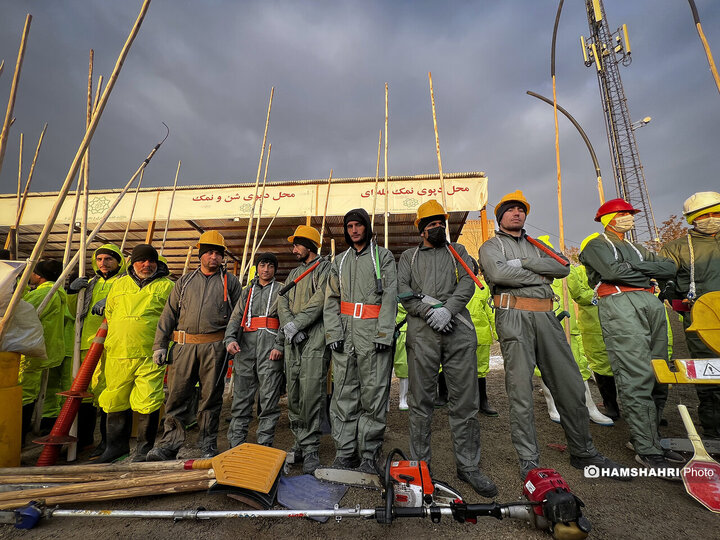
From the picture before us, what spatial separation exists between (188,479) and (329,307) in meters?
1.63

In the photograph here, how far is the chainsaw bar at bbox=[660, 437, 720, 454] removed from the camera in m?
2.46

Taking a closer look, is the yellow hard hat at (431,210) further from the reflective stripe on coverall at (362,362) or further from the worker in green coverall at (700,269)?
the worker in green coverall at (700,269)

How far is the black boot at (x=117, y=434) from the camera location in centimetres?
313

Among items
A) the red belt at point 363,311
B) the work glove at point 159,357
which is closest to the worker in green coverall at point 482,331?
the red belt at point 363,311

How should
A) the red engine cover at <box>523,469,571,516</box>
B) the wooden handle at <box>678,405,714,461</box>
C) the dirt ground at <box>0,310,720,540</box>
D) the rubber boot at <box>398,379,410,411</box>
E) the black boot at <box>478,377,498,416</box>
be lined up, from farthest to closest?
the rubber boot at <box>398,379,410,411</box>
the black boot at <box>478,377,498,416</box>
the wooden handle at <box>678,405,714,461</box>
the dirt ground at <box>0,310,720,540</box>
the red engine cover at <box>523,469,571,516</box>

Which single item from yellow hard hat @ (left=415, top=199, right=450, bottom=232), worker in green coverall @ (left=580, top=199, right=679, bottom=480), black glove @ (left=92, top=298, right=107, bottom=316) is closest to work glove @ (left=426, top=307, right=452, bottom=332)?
yellow hard hat @ (left=415, top=199, right=450, bottom=232)

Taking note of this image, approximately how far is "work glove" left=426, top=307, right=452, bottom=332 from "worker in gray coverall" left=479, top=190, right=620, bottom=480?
55 cm

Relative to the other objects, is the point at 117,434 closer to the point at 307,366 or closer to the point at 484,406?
the point at 307,366

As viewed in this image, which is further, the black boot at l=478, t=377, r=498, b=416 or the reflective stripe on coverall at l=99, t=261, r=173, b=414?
the black boot at l=478, t=377, r=498, b=416

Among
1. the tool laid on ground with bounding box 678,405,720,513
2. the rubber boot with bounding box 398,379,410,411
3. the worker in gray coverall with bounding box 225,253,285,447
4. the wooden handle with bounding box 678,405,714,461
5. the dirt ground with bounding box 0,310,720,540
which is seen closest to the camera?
the dirt ground with bounding box 0,310,720,540

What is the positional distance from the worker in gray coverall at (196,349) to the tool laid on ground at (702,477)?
151 inches

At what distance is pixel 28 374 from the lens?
3504 millimetres

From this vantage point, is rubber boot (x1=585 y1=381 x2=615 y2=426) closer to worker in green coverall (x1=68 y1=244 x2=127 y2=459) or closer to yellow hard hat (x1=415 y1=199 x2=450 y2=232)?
yellow hard hat (x1=415 y1=199 x2=450 y2=232)

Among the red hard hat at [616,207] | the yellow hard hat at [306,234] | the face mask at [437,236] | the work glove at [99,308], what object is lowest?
the work glove at [99,308]
